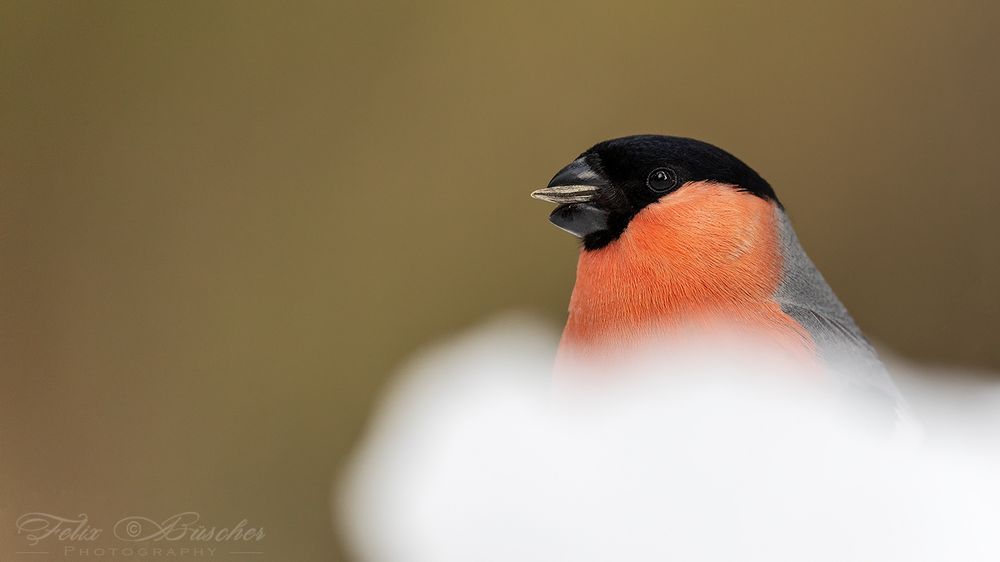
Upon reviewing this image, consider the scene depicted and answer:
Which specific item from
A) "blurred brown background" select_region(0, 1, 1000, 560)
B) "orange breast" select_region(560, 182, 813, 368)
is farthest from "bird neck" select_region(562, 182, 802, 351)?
"blurred brown background" select_region(0, 1, 1000, 560)

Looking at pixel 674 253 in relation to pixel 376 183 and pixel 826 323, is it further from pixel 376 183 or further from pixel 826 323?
pixel 376 183

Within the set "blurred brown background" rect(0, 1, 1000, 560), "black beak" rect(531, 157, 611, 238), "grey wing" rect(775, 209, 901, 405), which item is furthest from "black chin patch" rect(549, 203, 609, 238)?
"blurred brown background" rect(0, 1, 1000, 560)

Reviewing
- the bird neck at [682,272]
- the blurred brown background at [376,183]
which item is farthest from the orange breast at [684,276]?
the blurred brown background at [376,183]

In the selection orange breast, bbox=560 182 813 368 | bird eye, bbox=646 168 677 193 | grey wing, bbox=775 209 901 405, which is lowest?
grey wing, bbox=775 209 901 405

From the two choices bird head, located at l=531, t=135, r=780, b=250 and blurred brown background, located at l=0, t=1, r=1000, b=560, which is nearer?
bird head, located at l=531, t=135, r=780, b=250

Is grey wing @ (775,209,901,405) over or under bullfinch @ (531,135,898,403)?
under

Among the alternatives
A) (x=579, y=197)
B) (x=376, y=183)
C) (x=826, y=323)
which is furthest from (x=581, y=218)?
(x=376, y=183)

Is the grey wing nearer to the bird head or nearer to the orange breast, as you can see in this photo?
the orange breast
